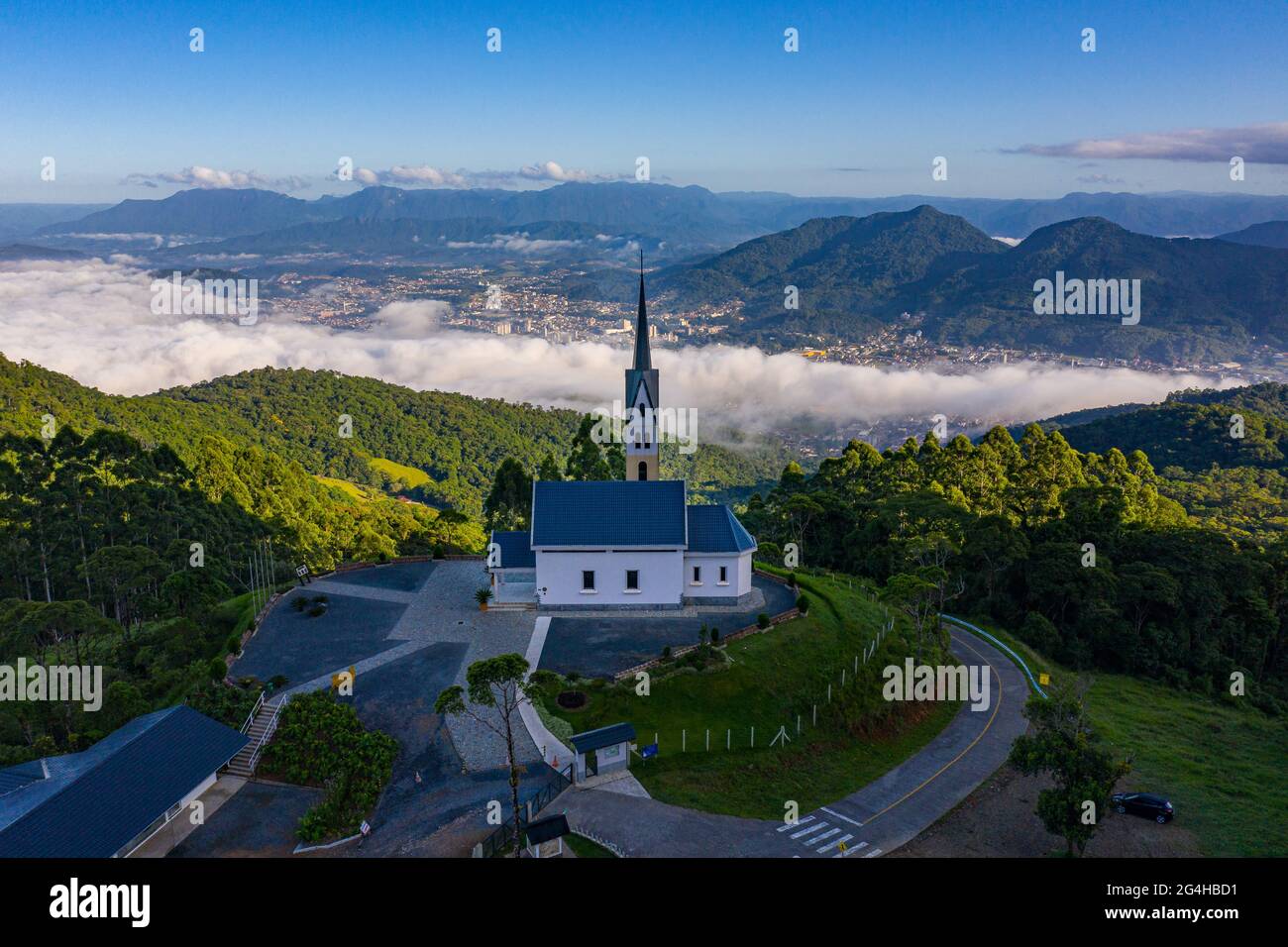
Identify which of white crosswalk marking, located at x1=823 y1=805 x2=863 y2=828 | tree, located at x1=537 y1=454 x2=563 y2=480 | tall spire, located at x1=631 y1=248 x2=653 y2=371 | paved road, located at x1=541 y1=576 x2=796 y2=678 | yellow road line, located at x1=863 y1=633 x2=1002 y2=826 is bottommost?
yellow road line, located at x1=863 y1=633 x2=1002 y2=826

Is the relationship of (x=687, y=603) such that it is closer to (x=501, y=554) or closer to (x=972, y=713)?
(x=501, y=554)

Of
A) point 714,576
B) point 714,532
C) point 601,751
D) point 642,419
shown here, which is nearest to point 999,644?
point 714,576

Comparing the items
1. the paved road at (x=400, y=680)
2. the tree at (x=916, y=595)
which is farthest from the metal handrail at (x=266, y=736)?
the tree at (x=916, y=595)

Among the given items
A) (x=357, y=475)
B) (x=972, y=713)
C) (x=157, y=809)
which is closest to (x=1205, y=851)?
(x=972, y=713)

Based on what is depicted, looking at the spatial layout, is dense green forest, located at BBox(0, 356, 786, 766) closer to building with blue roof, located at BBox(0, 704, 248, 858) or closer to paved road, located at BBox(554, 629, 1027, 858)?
building with blue roof, located at BBox(0, 704, 248, 858)

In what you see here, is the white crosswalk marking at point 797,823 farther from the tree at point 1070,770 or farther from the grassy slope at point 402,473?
the grassy slope at point 402,473

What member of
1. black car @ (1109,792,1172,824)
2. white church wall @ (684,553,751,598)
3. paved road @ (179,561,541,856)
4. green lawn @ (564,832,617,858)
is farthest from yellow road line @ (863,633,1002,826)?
white church wall @ (684,553,751,598)
